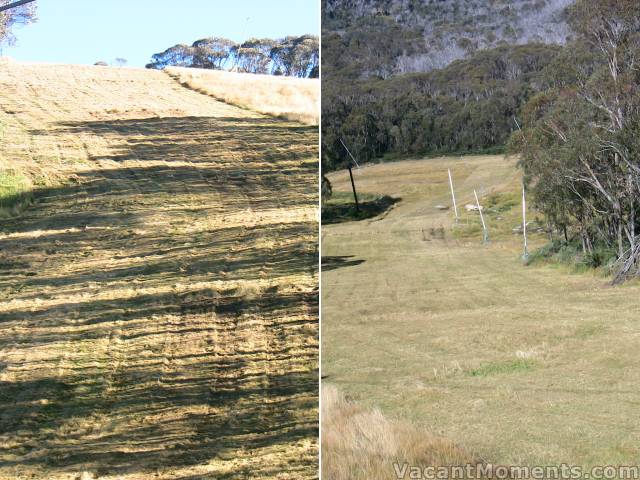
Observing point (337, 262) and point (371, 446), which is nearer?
point (371, 446)

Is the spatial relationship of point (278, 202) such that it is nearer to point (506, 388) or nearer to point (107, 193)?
point (107, 193)

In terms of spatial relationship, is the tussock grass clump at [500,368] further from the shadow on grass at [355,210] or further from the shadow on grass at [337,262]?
the shadow on grass at [355,210]

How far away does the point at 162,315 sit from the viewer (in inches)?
125

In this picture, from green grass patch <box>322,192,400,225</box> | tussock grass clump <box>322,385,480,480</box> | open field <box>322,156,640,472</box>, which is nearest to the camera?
tussock grass clump <box>322,385,480,480</box>

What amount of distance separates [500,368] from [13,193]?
261 centimetres

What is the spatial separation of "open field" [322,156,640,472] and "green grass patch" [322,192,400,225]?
0.15 ft

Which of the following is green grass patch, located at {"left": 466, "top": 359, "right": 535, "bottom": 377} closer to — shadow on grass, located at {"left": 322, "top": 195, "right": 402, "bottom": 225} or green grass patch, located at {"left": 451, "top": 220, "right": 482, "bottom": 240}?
green grass patch, located at {"left": 451, "top": 220, "right": 482, "bottom": 240}

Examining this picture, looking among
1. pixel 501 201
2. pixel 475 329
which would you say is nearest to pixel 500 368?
pixel 475 329

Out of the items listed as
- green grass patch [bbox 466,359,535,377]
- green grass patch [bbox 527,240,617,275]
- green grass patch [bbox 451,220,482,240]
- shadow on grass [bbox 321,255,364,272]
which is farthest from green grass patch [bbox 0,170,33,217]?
green grass patch [bbox 527,240,617,275]

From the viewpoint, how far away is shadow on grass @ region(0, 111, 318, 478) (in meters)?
3.04

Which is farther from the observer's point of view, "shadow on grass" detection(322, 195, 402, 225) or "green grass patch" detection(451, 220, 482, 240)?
"green grass patch" detection(451, 220, 482, 240)

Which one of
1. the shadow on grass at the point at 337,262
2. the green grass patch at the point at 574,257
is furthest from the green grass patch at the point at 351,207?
the green grass patch at the point at 574,257

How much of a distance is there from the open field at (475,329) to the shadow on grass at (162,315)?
2.61 feet

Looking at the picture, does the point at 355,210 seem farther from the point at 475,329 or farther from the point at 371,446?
the point at 371,446
